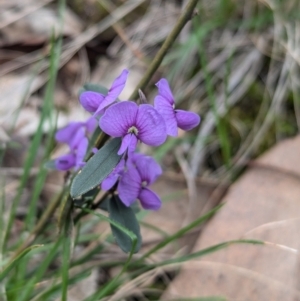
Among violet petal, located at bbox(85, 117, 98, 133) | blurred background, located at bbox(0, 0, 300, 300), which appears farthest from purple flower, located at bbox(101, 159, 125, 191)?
blurred background, located at bbox(0, 0, 300, 300)

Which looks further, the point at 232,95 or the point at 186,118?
the point at 232,95

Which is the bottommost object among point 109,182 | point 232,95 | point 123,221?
point 232,95

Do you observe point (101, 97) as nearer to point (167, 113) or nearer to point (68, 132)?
point (167, 113)

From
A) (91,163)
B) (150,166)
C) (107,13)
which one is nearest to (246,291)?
(150,166)

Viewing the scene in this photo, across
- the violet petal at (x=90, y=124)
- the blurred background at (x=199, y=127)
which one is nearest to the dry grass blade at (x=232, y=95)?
the blurred background at (x=199, y=127)

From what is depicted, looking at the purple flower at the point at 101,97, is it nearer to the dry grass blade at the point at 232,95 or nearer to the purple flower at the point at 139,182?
the purple flower at the point at 139,182

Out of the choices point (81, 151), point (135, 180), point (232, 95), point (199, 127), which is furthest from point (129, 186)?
point (232, 95)
